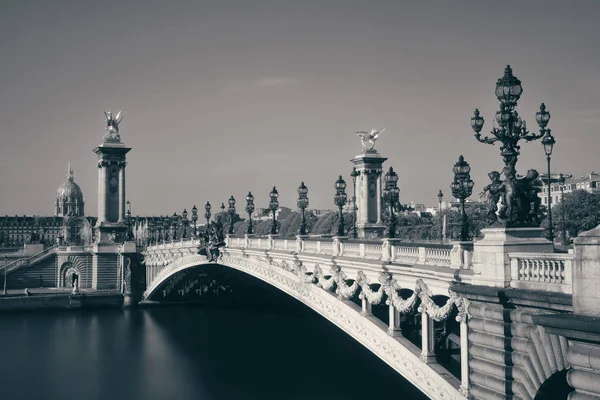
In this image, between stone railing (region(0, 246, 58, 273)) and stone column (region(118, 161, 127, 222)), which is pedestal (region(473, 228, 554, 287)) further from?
stone railing (region(0, 246, 58, 273))

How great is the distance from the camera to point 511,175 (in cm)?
1606

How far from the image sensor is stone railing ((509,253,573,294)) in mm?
13370

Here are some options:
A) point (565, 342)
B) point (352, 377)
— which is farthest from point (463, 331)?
point (352, 377)

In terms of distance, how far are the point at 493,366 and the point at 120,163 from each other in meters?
74.7

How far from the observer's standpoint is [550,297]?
1359cm

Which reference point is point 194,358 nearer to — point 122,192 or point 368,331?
point 368,331

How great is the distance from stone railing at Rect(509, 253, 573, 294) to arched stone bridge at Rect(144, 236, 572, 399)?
0.7 inches

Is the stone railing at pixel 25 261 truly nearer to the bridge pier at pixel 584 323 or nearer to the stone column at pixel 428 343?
the stone column at pixel 428 343

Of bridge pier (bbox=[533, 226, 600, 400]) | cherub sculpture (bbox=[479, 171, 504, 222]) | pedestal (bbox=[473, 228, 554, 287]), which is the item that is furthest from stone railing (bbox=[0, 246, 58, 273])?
bridge pier (bbox=[533, 226, 600, 400])

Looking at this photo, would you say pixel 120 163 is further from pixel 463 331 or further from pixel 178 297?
pixel 463 331

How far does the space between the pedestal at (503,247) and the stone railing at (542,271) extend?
166mm

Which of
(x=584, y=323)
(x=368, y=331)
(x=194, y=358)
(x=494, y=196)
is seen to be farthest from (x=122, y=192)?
(x=584, y=323)

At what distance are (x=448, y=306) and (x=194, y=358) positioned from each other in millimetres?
32261

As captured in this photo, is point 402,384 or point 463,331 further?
point 402,384
